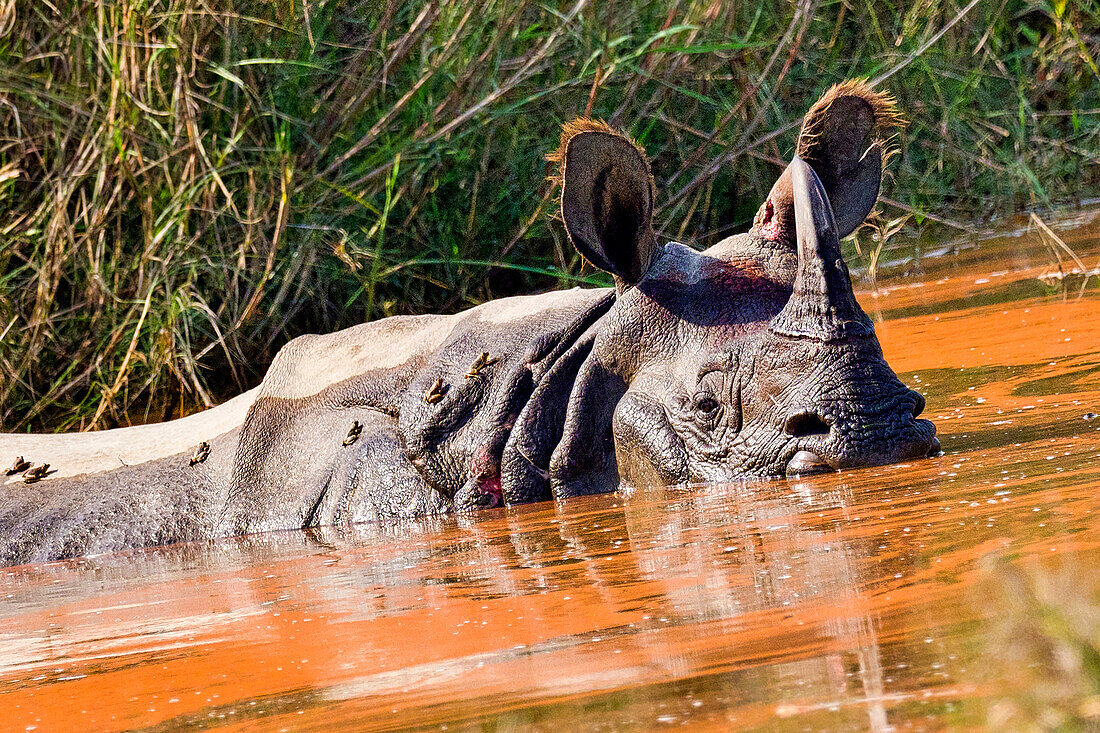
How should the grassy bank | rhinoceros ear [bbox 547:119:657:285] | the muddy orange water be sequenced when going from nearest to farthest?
the muddy orange water
rhinoceros ear [bbox 547:119:657:285]
the grassy bank

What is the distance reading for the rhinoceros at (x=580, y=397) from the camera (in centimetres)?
389

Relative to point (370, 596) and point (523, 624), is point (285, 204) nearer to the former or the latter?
point (370, 596)

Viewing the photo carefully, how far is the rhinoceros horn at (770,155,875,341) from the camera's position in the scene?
3.86 m

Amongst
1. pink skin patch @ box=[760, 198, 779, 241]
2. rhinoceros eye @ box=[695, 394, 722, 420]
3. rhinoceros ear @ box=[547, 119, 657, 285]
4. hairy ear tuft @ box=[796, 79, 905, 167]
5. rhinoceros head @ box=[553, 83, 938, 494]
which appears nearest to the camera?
rhinoceros head @ box=[553, 83, 938, 494]

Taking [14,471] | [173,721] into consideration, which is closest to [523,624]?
[173,721]

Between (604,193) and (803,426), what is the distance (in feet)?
2.95

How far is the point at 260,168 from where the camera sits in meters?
6.29

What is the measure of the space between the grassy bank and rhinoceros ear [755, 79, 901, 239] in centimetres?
188

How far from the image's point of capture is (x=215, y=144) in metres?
6.46

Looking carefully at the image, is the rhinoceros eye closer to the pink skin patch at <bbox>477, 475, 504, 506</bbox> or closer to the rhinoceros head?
the rhinoceros head

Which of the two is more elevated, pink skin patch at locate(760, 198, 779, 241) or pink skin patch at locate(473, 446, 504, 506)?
pink skin patch at locate(760, 198, 779, 241)

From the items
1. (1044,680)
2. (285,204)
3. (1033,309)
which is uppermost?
(285,204)

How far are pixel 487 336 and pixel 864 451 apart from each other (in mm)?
1207

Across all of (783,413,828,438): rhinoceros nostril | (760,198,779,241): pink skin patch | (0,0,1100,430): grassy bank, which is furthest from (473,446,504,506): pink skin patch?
(0,0,1100,430): grassy bank
